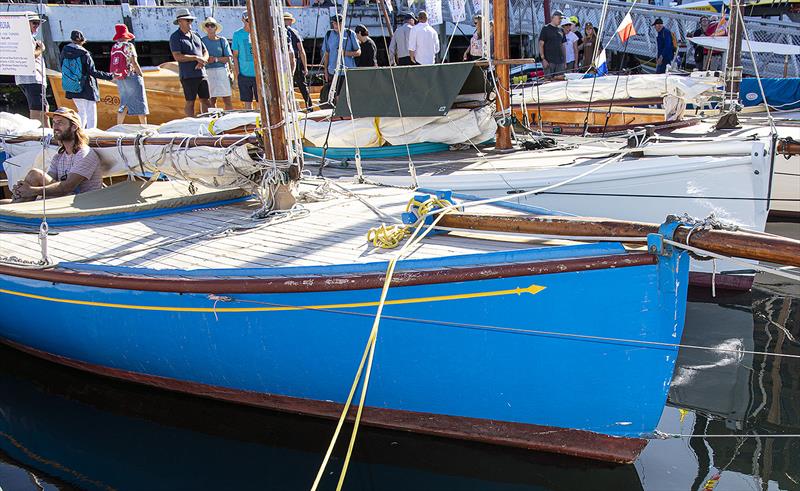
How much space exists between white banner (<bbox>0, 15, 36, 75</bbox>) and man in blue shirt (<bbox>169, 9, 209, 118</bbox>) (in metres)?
5.26

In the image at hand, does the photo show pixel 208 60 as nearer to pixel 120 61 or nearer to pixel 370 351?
pixel 120 61

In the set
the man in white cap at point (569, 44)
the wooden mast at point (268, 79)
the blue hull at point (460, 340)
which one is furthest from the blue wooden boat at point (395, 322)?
the man in white cap at point (569, 44)

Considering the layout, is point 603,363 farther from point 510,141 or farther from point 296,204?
point 510,141

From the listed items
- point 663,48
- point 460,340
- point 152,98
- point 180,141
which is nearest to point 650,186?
point 460,340

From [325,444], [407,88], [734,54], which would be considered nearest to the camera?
[325,444]

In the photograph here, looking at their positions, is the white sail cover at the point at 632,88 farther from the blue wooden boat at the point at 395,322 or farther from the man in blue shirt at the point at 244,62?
the blue wooden boat at the point at 395,322

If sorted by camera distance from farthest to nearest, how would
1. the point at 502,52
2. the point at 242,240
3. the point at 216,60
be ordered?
the point at 216,60 → the point at 502,52 → the point at 242,240

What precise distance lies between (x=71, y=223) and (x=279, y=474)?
3.12m

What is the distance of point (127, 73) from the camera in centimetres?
1121

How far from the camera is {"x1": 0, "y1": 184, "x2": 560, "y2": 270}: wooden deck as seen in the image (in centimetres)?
493

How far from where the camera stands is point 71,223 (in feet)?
21.5

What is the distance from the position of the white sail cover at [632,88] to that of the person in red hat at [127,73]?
5.70 metres

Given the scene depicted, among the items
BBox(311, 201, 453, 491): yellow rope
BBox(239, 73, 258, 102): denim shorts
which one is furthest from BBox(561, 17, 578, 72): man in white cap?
BBox(311, 201, 453, 491): yellow rope

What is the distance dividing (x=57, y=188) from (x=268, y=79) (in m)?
2.69
